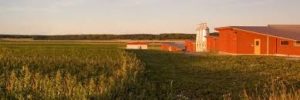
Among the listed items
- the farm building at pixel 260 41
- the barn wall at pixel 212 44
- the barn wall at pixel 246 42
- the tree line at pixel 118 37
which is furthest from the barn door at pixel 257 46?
the tree line at pixel 118 37

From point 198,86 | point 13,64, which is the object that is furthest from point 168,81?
point 13,64

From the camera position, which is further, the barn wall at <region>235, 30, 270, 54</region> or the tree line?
the tree line

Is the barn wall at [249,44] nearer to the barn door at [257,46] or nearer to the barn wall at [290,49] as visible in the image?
the barn wall at [290,49]

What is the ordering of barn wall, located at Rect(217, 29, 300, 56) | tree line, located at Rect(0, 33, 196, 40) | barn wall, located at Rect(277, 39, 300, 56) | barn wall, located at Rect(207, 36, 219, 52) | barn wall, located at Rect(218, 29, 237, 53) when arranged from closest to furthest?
barn wall, located at Rect(277, 39, 300, 56) → barn wall, located at Rect(217, 29, 300, 56) → barn wall, located at Rect(218, 29, 237, 53) → barn wall, located at Rect(207, 36, 219, 52) → tree line, located at Rect(0, 33, 196, 40)

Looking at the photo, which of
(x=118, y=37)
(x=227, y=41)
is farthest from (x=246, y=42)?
(x=118, y=37)

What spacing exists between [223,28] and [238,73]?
24.7 m

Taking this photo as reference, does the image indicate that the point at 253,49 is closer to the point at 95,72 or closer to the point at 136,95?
the point at 95,72

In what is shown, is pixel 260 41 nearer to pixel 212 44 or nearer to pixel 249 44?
pixel 249 44

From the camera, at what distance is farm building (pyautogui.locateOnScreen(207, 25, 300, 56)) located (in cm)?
4250

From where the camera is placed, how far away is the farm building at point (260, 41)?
42500 millimetres

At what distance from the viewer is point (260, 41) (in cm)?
4381

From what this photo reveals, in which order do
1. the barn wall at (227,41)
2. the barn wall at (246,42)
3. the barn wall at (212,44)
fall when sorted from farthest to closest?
the barn wall at (212,44), the barn wall at (227,41), the barn wall at (246,42)

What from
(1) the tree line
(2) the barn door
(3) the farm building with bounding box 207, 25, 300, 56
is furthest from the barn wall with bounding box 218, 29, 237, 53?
(1) the tree line

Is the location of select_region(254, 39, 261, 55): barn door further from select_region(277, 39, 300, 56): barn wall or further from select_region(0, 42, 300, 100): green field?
select_region(0, 42, 300, 100): green field
